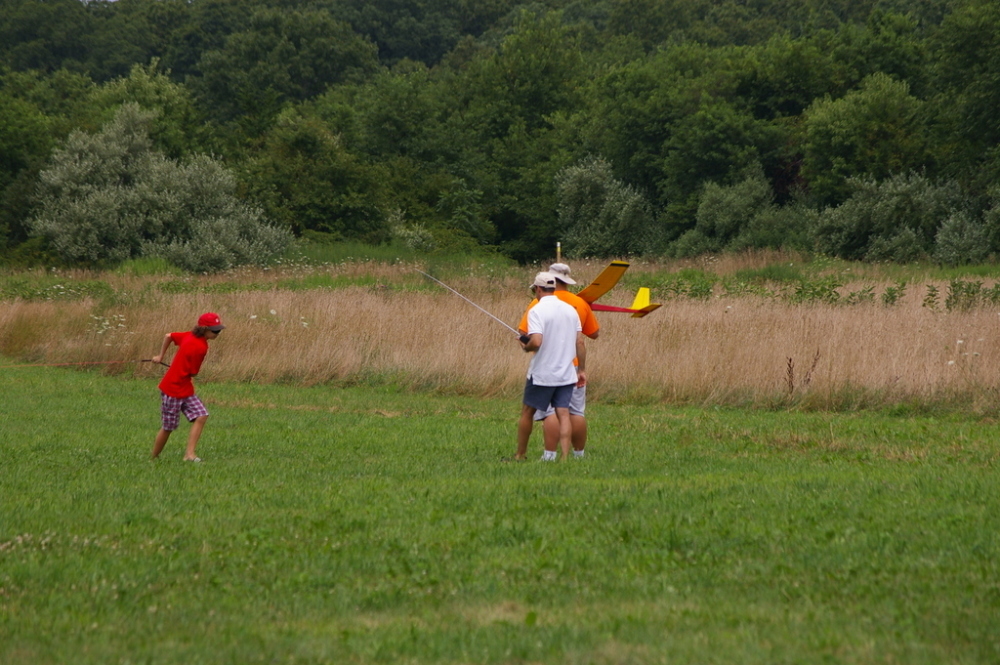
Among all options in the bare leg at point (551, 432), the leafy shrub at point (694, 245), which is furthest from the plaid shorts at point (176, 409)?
the leafy shrub at point (694, 245)

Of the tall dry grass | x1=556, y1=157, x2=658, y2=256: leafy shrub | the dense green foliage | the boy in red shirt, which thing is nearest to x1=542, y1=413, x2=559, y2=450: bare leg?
the boy in red shirt

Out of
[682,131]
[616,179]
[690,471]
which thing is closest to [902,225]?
[682,131]

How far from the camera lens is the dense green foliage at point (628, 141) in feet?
136

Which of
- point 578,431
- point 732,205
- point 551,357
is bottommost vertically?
point 578,431

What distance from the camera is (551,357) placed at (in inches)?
405

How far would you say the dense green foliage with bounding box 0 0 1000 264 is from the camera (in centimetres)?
4131

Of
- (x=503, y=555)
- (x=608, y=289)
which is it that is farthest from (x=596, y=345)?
(x=503, y=555)

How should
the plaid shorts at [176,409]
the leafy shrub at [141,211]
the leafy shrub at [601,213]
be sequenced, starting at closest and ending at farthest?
the plaid shorts at [176,409]
the leafy shrub at [141,211]
the leafy shrub at [601,213]

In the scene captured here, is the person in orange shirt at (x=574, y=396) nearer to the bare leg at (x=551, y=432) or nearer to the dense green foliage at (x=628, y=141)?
the bare leg at (x=551, y=432)

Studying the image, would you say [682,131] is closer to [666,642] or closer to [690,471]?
[690,471]

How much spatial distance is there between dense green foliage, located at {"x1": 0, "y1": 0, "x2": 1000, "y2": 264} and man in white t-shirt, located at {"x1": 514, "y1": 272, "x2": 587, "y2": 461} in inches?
1198

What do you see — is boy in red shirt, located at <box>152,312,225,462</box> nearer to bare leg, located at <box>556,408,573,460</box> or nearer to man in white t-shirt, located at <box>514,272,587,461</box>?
man in white t-shirt, located at <box>514,272,587,461</box>

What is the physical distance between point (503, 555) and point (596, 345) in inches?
499

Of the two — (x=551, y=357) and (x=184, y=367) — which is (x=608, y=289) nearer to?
Answer: (x=551, y=357)
